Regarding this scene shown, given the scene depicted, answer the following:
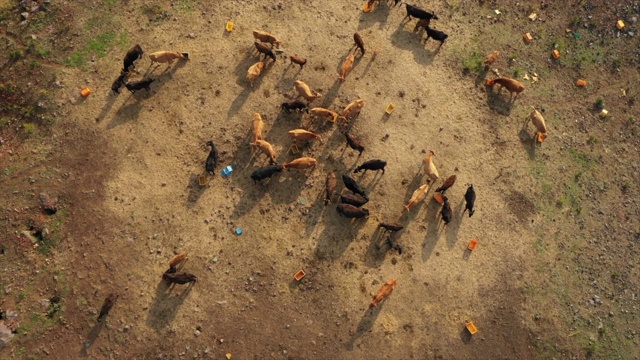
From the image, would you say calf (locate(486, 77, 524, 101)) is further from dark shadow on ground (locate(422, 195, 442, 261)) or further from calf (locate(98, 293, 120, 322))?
calf (locate(98, 293, 120, 322))

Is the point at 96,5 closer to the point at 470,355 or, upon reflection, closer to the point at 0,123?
the point at 0,123

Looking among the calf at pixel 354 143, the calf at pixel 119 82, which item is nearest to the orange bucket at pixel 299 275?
the calf at pixel 354 143

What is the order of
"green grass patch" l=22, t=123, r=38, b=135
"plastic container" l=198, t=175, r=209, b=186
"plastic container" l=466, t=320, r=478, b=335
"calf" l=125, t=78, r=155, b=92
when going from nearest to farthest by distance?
"plastic container" l=466, t=320, r=478, b=335
"plastic container" l=198, t=175, r=209, b=186
"green grass patch" l=22, t=123, r=38, b=135
"calf" l=125, t=78, r=155, b=92

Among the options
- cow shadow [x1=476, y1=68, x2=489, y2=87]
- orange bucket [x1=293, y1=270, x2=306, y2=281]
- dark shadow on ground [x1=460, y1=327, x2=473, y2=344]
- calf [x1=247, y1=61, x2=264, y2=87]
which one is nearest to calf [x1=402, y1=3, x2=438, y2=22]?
cow shadow [x1=476, y1=68, x2=489, y2=87]

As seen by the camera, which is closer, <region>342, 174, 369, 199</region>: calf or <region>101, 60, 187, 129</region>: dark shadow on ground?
<region>342, 174, 369, 199</region>: calf

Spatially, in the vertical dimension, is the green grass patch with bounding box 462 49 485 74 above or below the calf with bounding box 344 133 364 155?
above

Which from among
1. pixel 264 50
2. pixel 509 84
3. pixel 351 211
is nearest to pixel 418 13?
pixel 509 84

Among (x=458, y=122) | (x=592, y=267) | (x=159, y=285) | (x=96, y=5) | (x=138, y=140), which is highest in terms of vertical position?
(x=458, y=122)

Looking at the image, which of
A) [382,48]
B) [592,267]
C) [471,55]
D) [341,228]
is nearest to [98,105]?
[341,228]

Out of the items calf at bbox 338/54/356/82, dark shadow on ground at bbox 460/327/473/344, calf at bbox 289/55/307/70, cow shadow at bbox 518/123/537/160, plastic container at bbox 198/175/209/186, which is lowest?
plastic container at bbox 198/175/209/186
